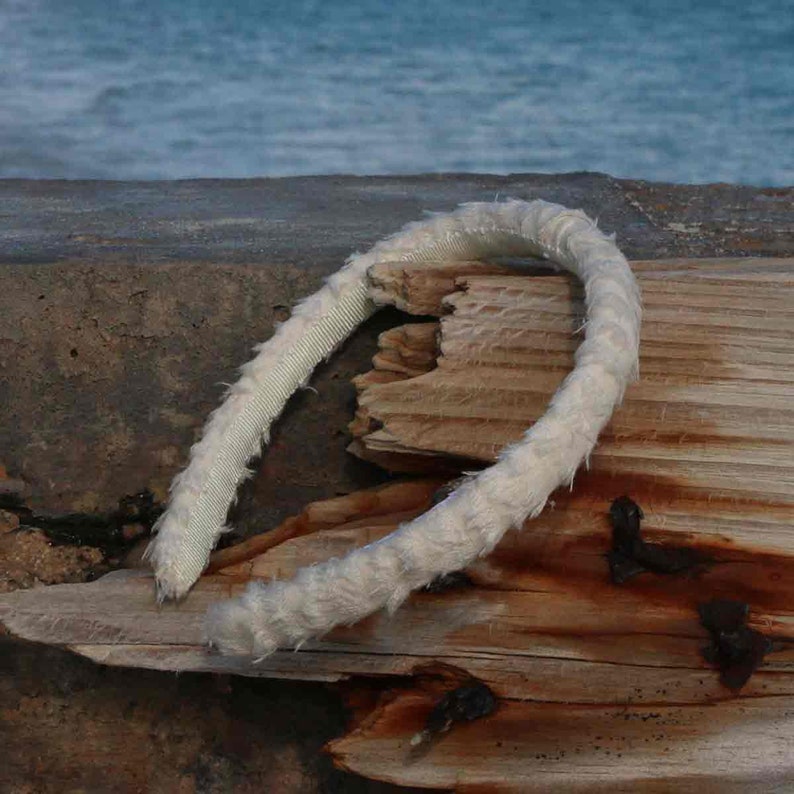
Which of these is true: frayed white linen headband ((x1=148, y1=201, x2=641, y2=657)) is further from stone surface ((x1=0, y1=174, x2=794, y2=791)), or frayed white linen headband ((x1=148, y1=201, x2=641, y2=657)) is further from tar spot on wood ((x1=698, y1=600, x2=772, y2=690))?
tar spot on wood ((x1=698, y1=600, x2=772, y2=690))

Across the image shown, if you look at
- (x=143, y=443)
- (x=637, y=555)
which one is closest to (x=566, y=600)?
(x=637, y=555)

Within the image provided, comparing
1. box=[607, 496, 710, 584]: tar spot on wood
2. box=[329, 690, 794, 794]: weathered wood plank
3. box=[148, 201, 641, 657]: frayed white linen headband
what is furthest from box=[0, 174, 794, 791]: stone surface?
box=[607, 496, 710, 584]: tar spot on wood

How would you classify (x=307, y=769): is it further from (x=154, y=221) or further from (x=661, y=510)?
(x=154, y=221)

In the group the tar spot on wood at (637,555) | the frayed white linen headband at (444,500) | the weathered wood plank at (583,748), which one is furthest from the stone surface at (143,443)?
the tar spot on wood at (637,555)

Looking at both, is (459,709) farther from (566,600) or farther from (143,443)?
(143,443)

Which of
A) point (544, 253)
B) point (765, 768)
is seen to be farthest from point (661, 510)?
point (544, 253)

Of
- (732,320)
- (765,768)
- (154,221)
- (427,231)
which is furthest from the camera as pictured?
(154,221)
